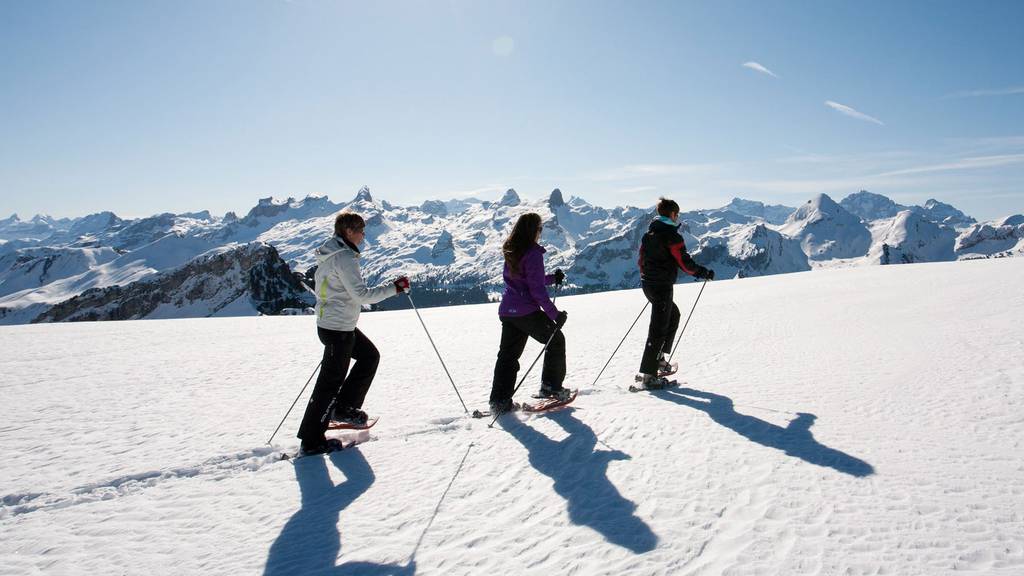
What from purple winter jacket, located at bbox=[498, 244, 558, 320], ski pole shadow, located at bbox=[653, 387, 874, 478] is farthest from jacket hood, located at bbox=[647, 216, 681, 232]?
ski pole shadow, located at bbox=[653, 387, 874, 478]

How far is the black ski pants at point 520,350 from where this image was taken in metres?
6.88

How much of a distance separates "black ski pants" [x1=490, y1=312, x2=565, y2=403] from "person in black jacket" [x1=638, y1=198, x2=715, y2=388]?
1689mm

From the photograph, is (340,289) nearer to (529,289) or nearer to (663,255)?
(529,289)

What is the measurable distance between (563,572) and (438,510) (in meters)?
1.39

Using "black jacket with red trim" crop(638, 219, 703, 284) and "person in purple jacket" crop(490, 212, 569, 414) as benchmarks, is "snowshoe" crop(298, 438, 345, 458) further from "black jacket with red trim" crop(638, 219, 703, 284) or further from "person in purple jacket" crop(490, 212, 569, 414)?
"black jacket with red trim" crop(638, 219, 703, 284)

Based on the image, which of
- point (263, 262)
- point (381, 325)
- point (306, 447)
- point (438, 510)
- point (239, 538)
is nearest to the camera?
point (239, 538)

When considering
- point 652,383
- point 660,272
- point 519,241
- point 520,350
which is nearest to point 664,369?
point 652,383

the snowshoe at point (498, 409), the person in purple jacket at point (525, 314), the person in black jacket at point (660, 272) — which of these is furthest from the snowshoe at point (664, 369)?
the snowshoe at point (498, 409)

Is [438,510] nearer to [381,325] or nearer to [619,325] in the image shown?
[619,325]

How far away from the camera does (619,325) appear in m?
15.8

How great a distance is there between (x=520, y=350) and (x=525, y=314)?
61 centimetres

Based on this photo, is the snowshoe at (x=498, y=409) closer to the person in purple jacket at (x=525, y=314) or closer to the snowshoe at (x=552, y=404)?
the person in purple jacket at (x=525, y=314)

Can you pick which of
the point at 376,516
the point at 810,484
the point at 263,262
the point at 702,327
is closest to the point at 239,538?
the point at 376,516

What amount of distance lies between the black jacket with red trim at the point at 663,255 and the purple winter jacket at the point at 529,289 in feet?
6.57
